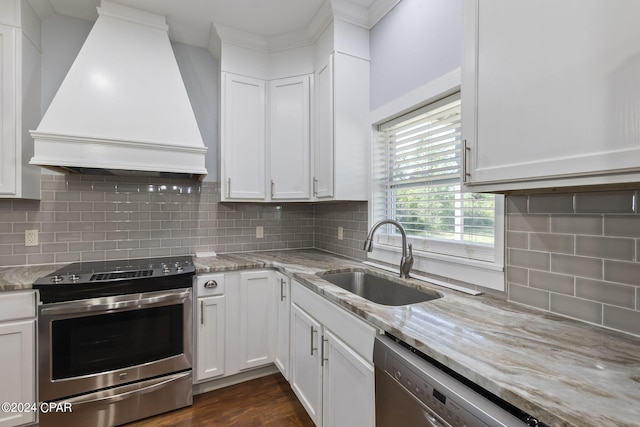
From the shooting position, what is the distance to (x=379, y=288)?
1.89 m

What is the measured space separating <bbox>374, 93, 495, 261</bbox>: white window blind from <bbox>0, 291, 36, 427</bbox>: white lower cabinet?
2203mm

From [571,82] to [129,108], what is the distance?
234 centimetres

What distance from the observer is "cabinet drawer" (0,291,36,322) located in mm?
1608

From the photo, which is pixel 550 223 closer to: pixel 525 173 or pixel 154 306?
pixel 525 173

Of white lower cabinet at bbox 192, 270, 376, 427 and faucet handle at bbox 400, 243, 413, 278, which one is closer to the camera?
white lower cabinet at bbox 192, 270, 376, 427

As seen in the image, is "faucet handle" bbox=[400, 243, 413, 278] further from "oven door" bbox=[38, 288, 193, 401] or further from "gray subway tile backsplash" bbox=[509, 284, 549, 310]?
"oven door" bbox=[38, 288, 193, 401]

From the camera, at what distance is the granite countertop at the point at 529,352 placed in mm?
620

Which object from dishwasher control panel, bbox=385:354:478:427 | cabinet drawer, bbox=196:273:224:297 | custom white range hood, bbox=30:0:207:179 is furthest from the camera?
cabinet drawer, bbox=196:273:224:297

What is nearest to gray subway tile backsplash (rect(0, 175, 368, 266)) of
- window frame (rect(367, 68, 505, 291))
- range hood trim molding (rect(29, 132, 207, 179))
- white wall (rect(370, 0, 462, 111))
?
window frame (rect(367, 68, 505, 291))

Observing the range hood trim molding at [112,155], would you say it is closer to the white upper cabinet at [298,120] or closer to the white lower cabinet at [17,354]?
the white upper cabinet at [298,120]

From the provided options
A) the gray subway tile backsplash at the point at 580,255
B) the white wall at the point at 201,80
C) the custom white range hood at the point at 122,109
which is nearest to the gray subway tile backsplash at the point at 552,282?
the gray subway tile backsplash at the point at 580,255

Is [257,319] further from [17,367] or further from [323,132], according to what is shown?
[323,132]

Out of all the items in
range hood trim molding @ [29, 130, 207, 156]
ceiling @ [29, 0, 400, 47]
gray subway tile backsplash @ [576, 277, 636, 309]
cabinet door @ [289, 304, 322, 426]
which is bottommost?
cabinet door @ [289, 304, 322, 426]

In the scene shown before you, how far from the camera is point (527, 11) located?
92cm
